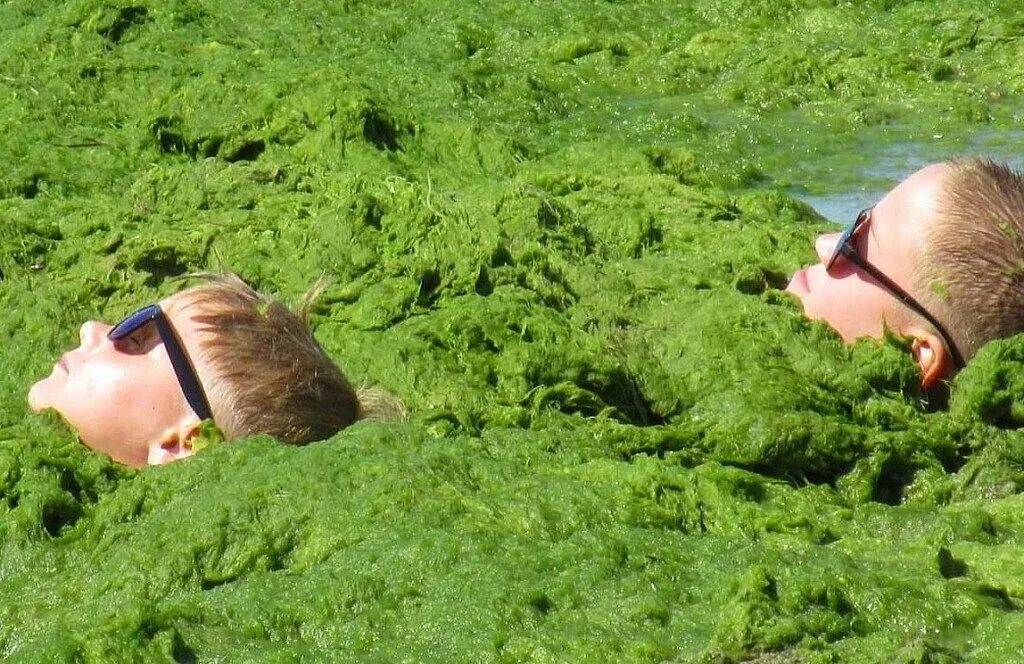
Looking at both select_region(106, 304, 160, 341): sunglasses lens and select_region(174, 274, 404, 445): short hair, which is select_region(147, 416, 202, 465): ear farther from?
select_region(106, 304, 160, 341): sunglasses lens

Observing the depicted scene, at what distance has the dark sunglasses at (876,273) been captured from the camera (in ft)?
18.0

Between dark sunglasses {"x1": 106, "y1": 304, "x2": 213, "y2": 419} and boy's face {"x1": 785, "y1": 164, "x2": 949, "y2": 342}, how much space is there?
2.21 m

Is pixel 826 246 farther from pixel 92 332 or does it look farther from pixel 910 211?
pixel 92 332

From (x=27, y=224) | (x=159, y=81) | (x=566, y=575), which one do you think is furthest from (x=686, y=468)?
(x=159, y=81)

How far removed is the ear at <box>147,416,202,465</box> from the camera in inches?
178

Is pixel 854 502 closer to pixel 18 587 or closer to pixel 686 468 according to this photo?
pixel 686 468

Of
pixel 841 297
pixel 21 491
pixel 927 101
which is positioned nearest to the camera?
pixel 21 491

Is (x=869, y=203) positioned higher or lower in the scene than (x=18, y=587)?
lower

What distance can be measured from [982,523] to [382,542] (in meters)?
1.61

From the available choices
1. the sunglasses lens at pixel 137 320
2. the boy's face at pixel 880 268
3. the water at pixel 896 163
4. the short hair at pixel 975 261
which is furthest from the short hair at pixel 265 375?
the water at pixel 896 163

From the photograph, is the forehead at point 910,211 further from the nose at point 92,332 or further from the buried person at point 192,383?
the nose at point 92,332

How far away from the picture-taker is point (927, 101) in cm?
931

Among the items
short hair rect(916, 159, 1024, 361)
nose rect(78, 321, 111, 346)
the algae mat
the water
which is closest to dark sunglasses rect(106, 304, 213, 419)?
nose rect(78, 321, 111, 346)

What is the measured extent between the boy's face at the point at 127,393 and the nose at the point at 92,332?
0.04 m
